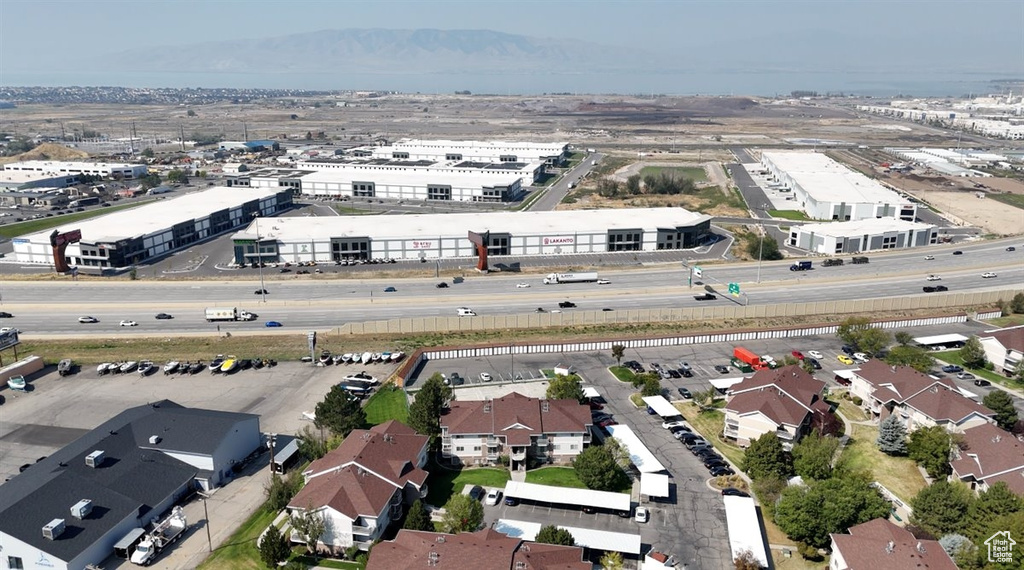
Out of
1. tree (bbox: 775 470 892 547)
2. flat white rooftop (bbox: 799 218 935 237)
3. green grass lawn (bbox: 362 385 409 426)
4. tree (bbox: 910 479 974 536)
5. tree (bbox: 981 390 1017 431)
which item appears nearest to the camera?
tree (bbox: 910 479 974 536)

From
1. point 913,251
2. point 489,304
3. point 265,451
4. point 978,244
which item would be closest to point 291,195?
point 489,304

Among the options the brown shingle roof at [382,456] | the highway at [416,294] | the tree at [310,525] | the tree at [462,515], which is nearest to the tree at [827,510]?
the tree at [462,515]

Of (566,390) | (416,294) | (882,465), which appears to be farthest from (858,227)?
(566,390)

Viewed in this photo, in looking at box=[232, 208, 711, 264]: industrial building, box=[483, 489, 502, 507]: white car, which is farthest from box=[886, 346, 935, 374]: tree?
box=[232, 208, 711, 264]: industrial building

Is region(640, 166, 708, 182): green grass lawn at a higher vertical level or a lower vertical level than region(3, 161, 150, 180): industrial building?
lower

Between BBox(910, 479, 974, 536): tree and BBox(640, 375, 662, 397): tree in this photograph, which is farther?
BBox(640, 375, 662, 397): tree

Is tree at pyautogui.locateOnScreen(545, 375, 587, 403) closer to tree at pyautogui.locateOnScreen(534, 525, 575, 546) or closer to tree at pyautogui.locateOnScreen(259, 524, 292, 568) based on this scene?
tree at pyautogui.locateOnScreen(534, 525, 575, 546)

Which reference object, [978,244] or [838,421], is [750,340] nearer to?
[838,421]
